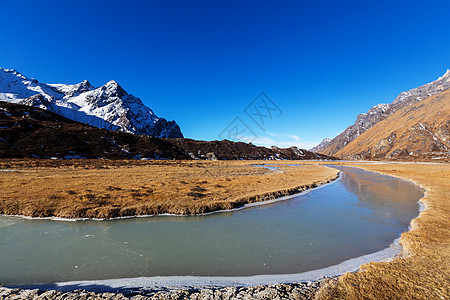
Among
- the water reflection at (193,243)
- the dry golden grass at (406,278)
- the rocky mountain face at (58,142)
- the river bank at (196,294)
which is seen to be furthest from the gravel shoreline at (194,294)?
the rocky mountain face at (58,142)

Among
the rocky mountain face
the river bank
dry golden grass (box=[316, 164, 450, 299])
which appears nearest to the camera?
dry golden grass (box=[316, 164, 450, 299])

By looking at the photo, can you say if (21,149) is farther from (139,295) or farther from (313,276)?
(313,276)

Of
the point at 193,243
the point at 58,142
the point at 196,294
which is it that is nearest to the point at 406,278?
the point at 196,294

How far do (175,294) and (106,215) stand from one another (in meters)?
12.7

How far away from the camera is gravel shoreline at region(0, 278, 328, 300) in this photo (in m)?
6.41

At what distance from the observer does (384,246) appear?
1095 centimetres

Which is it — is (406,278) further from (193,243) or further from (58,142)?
(58,142)

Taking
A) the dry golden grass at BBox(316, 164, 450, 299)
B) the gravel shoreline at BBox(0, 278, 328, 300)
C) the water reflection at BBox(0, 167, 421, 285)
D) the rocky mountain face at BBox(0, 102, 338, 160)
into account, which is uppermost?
the rocky mountain face at BBox(0, 102, 338, 160)

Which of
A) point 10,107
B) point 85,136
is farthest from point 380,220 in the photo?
point 10,107

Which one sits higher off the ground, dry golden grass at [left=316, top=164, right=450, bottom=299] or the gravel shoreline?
dry golden grass at [left=316, top=164, right=450, bottom=299]

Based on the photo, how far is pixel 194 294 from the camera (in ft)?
21.8

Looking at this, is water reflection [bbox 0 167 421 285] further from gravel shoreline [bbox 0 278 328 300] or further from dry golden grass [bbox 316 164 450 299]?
dry golden grass [bbox 316 164 450 299]

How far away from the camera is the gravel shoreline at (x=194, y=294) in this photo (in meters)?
6.41

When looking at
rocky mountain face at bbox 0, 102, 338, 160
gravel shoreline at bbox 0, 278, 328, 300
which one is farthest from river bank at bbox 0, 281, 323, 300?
rocky mountain face at bbox 0, 102, 338, 160
